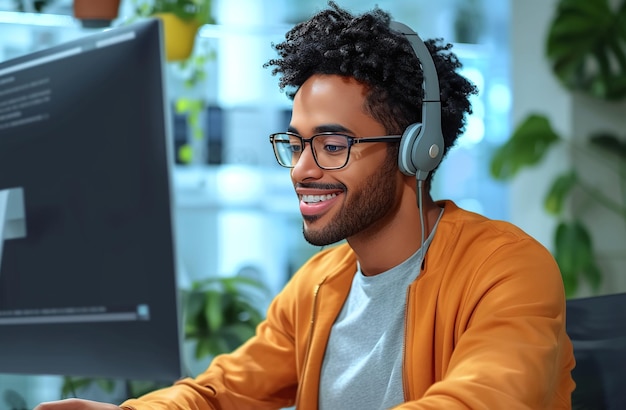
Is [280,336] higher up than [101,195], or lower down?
lower down

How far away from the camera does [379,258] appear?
1459mm

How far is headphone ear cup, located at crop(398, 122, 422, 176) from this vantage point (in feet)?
4.42

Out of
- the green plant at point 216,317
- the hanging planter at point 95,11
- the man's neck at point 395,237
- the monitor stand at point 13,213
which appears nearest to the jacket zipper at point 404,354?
the man's neck at point 395,237

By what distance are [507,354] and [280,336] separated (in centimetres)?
59

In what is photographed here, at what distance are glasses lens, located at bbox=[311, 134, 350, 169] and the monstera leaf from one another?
2.43 m

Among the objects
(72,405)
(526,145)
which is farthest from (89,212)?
(526,145)

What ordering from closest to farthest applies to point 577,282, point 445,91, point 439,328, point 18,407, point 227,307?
point 439,328 → point 445,91 → point 18,407 → point 227,307 → point 577,282

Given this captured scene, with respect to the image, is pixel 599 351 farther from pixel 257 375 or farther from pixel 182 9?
pixel 182 9

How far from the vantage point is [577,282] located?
355 cm

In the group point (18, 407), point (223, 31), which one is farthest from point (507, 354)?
point (223, 31)

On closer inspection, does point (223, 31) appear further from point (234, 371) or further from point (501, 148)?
point (234, 371)

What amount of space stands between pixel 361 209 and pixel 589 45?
8.05ft

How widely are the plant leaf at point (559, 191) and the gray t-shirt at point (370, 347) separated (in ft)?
7.33

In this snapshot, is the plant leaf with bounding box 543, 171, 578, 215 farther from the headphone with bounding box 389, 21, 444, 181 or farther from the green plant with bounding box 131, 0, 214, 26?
the headphone with bounding box 389, 21, 444, 181
